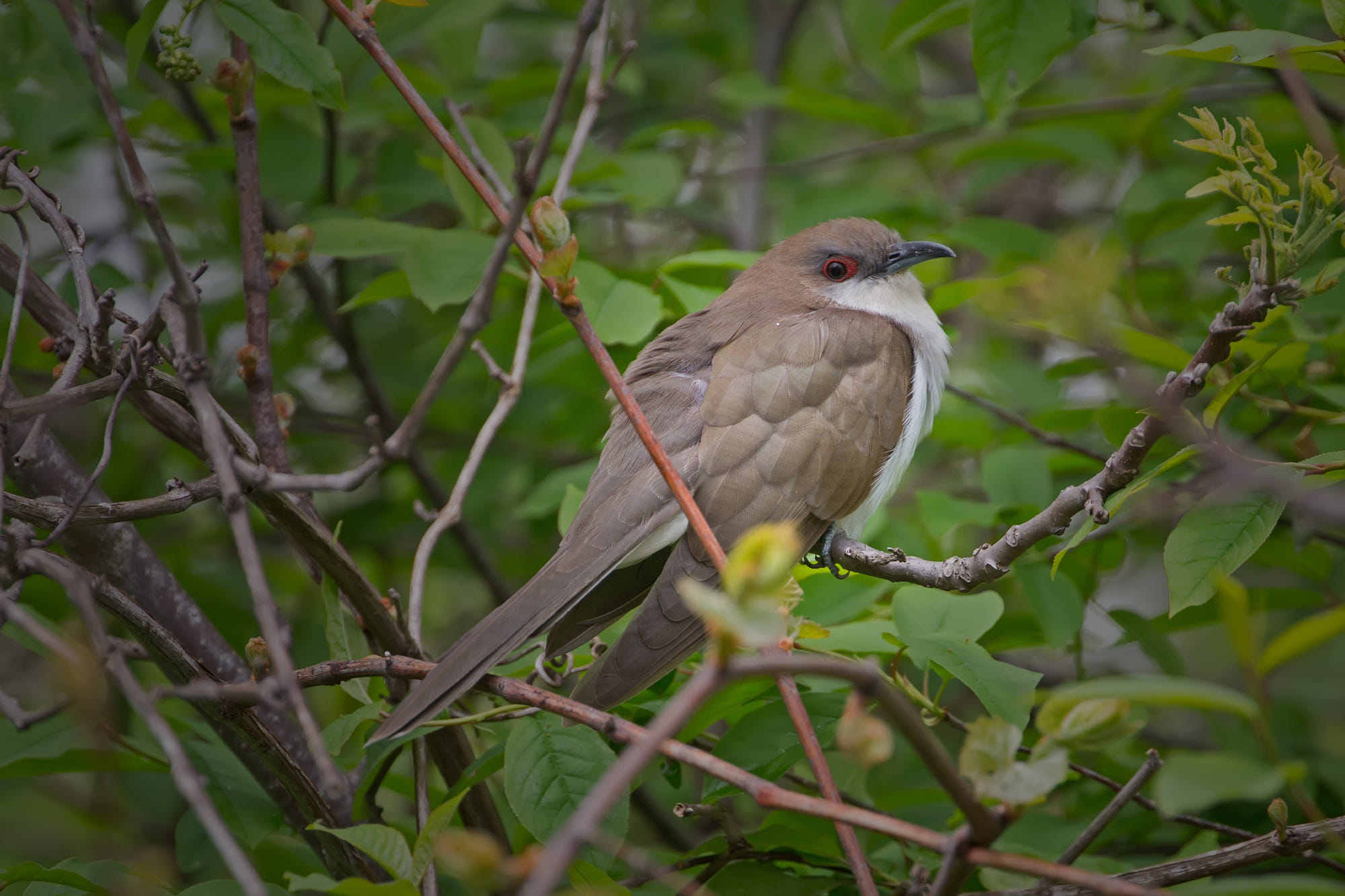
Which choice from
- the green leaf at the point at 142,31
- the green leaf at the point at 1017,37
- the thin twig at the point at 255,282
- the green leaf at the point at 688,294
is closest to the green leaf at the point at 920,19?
the green leaf at the point at 1017,37

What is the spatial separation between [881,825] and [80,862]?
1.70 meters

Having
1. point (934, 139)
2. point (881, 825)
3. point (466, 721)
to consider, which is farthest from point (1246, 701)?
point (934, 139)

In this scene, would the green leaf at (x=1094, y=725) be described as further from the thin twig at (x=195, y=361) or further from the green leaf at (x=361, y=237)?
the green leaf at (x=361, y=237)

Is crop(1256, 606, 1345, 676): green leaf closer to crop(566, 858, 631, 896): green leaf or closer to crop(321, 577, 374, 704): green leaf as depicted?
crop(566, 858, 631, 896): green leaf

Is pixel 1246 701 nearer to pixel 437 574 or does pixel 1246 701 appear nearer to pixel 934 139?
pixel 934 139

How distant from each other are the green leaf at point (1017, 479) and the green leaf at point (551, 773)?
1.30 meters

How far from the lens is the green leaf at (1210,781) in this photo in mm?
1148

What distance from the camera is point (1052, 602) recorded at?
2.73 metres

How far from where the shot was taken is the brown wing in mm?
2963

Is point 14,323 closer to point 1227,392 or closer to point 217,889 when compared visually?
point 217,889

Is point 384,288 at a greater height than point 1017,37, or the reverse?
point 1017,37

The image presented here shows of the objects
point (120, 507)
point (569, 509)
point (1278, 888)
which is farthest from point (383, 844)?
point (1278, 888)

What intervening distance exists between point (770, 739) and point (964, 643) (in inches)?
18.6

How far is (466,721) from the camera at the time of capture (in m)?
2.23
